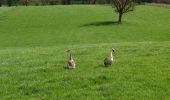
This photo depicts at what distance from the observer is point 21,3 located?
161375 millimetres

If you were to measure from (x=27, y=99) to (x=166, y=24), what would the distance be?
243 feet

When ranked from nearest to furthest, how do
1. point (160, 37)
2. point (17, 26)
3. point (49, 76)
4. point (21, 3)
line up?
point (49, 76)
point (160, 37)
point (17, 26)
point (21, 3)

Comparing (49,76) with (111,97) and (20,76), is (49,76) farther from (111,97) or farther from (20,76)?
(111,97)

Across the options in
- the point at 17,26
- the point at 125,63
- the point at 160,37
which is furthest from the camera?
the point at 17,26

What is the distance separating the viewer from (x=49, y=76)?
1438cm

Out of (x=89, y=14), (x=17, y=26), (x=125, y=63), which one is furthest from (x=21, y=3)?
(x=125, y=63)

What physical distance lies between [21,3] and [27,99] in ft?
501

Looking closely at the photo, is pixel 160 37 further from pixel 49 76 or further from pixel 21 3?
pixel 21 3

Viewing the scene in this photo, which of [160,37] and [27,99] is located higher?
[27,99]

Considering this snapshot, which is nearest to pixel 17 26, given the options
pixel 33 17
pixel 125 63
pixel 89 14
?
pixel 33 17

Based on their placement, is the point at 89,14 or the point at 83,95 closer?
the point at 83,95

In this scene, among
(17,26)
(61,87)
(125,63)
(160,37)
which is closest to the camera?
(61,87)

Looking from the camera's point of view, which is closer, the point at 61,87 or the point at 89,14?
the point at 61,87

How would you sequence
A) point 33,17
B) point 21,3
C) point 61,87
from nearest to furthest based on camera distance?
point 61,87
point 33,17
point 21,3
